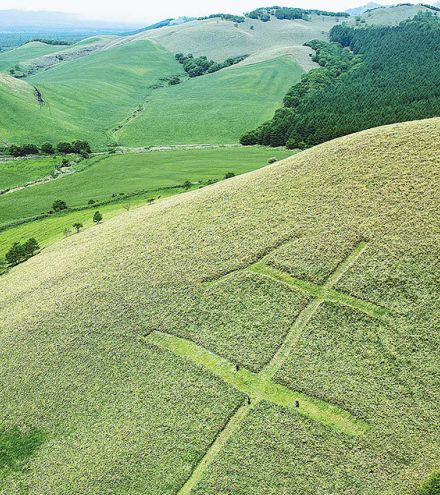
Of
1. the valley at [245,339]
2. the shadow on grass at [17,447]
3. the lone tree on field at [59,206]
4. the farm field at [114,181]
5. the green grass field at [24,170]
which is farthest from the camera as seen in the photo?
the green grass field at [24,170]

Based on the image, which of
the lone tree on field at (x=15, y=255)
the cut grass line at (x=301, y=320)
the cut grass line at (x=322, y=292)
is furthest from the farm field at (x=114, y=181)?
the cut grass line at (x=301, y=320)

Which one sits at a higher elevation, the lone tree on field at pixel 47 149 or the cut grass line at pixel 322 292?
the cut grass line at pixel 322 292

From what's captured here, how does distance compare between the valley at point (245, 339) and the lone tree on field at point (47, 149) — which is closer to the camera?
the valley at point (245, 339)

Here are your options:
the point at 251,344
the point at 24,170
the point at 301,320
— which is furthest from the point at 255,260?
the point at 24,170

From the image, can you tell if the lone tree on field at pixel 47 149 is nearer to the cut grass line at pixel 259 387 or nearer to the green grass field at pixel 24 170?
the green grass field at pixel 24 170

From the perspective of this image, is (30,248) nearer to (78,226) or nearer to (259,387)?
(78,226)

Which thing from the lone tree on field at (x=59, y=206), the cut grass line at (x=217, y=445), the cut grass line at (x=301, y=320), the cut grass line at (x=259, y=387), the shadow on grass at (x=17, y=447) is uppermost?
the cut grass line at (x=301, y=320)

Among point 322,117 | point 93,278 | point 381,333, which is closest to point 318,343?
point 381,333
